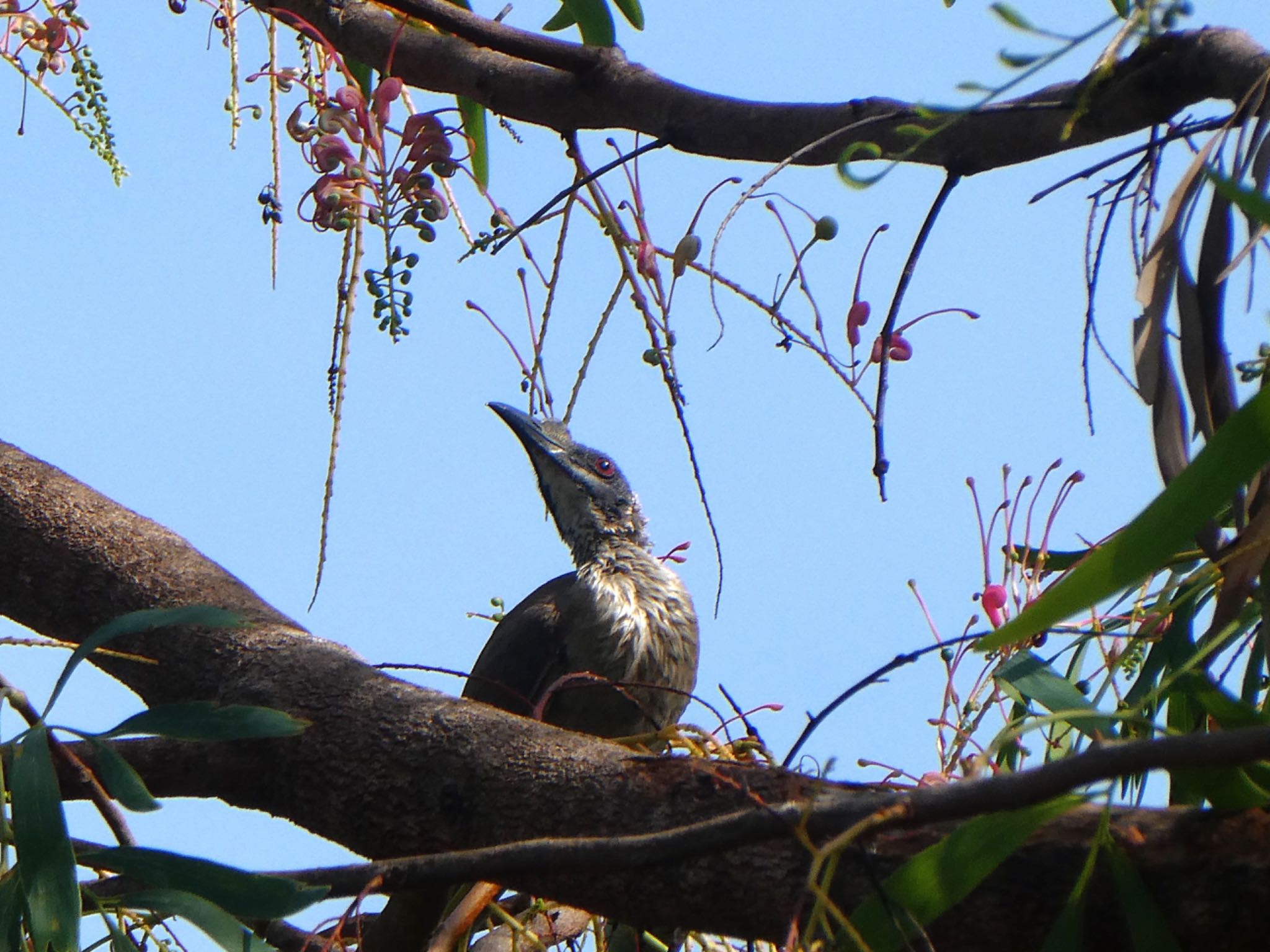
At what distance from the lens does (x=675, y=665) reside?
3646mm

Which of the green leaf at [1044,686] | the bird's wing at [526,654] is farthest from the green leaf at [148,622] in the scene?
the bird's wing at [526,654]

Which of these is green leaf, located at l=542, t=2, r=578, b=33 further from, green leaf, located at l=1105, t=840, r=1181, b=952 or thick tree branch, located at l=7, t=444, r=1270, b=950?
green leaf, located at l=1105, t=840, r=1181, b=952

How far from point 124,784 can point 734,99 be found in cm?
126

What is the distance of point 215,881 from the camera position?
1.47 metres

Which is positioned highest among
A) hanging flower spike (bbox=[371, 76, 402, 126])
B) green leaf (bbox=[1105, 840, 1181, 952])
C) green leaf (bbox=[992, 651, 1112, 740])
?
hanging flower spike (bbox=[371, 76, 402, 126])

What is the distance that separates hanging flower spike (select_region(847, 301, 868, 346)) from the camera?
1.91m

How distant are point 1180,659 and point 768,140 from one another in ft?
3.03

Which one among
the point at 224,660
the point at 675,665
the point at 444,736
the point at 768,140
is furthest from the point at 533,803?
the point at 675,665

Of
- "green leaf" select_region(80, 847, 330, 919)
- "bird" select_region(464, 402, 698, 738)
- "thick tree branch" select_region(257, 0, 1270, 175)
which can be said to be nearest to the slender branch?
"thick tree branch" select_region(257, 0, 1270, 175)

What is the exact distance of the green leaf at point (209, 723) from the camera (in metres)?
1.53

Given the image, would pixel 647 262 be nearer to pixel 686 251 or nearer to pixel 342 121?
pixel 686 251

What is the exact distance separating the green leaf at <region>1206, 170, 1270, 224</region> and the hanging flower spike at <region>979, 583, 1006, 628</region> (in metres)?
1.13

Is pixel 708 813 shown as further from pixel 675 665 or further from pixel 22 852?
pixel 675 665

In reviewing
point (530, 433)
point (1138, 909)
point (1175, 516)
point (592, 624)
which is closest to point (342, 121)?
point (1175, 516)
